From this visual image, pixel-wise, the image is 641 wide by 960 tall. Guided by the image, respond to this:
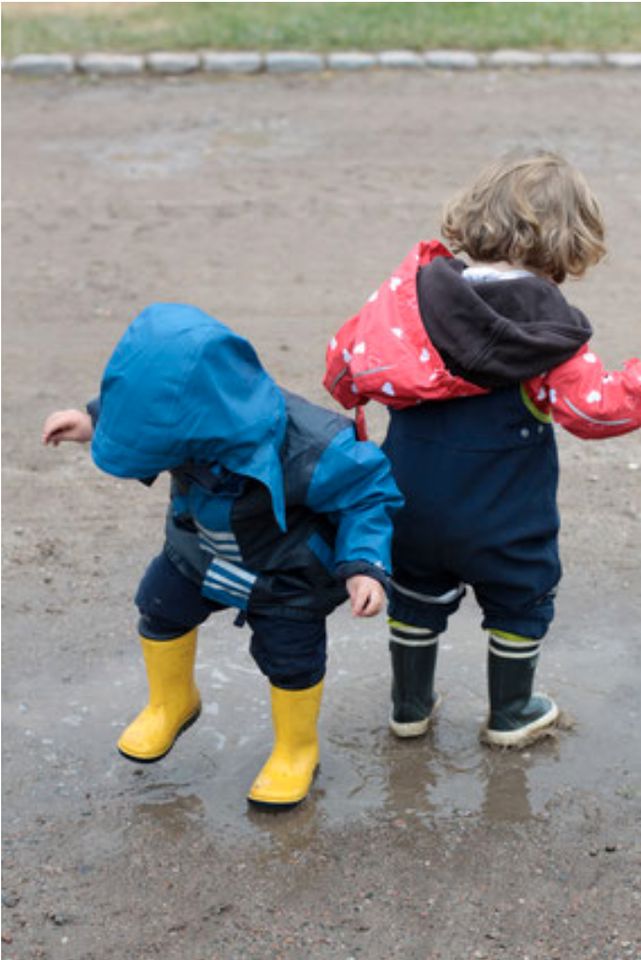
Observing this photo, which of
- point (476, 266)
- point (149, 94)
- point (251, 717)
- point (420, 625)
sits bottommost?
point (149, 94)

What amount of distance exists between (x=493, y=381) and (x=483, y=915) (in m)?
1.04

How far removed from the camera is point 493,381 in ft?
10.3

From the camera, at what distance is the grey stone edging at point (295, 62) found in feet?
31.0

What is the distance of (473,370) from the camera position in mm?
3119

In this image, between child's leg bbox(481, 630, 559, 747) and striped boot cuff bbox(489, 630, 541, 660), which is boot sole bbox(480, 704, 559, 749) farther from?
striped boot cuff bbox(489, 630, 541, 660)

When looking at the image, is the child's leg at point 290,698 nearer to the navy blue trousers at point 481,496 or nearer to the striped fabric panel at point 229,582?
the striped fabric panel at point 229,582

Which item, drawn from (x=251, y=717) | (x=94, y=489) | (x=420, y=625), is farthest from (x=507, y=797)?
(x=94, y=489)

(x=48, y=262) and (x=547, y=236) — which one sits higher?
(x=547, y=236)

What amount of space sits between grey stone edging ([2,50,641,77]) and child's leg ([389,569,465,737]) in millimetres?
6411

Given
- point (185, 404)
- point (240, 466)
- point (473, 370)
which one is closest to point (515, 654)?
point (473, 370)

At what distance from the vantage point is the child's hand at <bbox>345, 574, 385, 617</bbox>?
9.96 ft

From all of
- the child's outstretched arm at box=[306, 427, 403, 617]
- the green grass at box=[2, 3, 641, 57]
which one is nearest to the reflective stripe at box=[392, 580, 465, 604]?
Result: the child's outstretched arm at box=[306, 427, 403, 617]

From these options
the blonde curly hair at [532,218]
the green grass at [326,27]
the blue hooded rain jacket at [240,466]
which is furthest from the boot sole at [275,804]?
the green grass at [326,27]

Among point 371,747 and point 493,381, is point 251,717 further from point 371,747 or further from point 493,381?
point 493,381
